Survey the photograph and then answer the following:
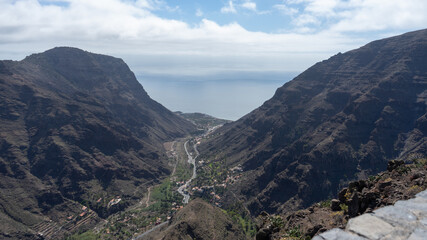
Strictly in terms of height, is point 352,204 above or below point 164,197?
above

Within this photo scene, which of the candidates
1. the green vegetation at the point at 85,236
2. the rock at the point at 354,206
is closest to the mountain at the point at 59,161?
the green vegetation at the point at 85,236

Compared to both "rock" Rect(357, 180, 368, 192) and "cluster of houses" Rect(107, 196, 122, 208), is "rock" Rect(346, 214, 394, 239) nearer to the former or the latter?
"rock" Rect(357, 180, 368, 192)

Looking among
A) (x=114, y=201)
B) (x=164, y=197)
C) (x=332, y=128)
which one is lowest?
(x=164, y=197)

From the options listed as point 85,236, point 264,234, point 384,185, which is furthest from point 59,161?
point 384,185

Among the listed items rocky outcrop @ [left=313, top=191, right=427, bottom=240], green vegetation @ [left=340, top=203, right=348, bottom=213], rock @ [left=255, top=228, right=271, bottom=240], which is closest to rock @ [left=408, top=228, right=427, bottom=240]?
rocky outcrop @ [left=313, top=191, right=427, bottom=240]

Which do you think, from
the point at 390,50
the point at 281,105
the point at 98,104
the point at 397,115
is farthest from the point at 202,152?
the point at 390,50

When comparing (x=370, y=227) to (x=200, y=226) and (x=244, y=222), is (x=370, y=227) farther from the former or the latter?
(x=244, y=222)
